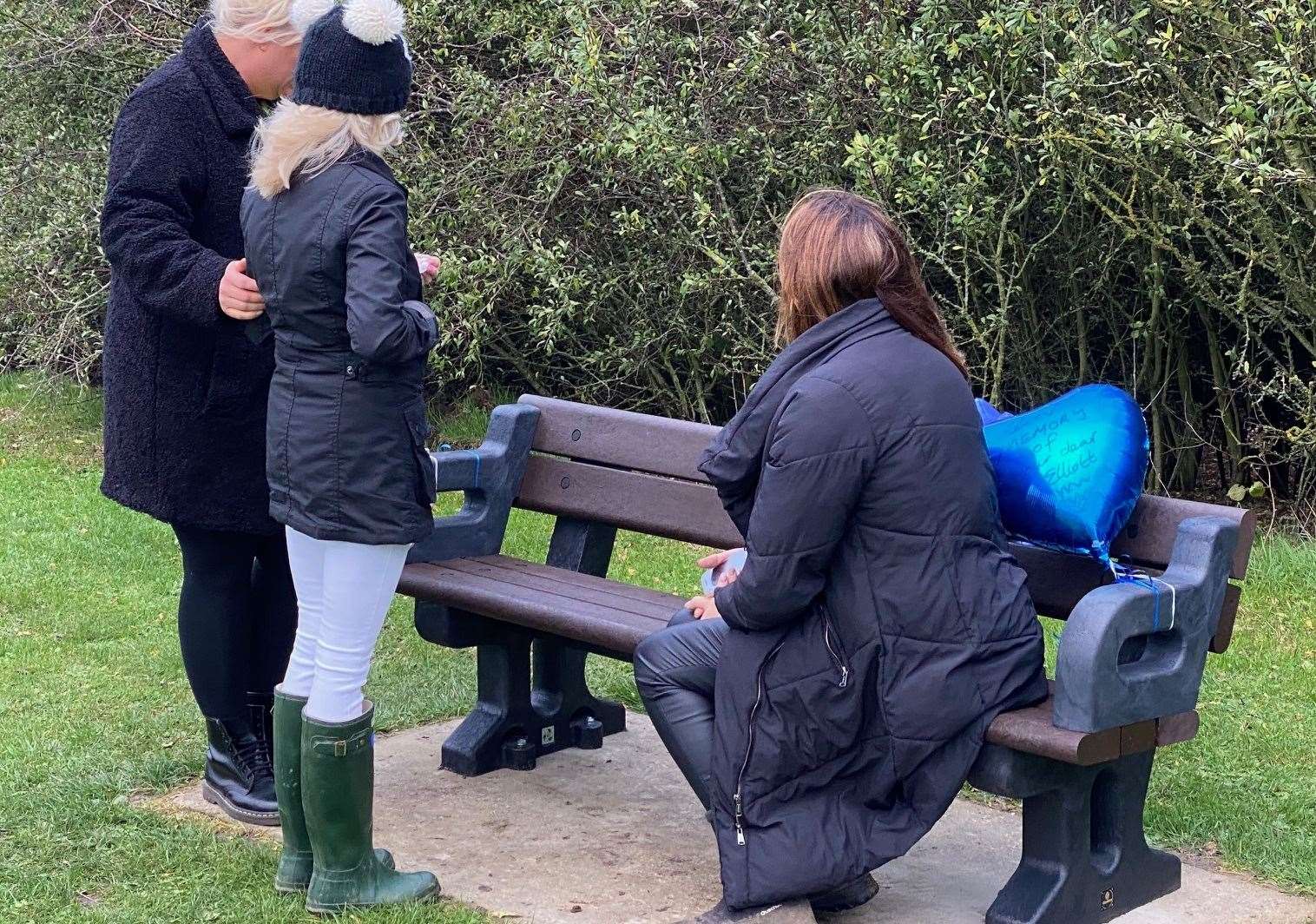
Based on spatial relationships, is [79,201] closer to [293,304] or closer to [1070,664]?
[293,304]

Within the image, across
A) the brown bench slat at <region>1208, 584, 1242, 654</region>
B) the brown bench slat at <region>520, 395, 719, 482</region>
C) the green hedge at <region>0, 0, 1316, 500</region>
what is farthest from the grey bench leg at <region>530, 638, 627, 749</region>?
the green hedge at <region>0, 0, 1316, 500</region>

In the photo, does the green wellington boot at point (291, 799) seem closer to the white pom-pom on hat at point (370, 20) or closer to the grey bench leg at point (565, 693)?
the grey bench leg at point (565, 693)

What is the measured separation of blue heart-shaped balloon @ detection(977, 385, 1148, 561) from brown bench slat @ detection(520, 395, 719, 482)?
1.01 m

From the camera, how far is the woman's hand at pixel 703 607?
375 centimetres

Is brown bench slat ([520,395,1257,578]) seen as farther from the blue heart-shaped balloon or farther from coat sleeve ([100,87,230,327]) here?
coat sleeve ([100,87,230,327])

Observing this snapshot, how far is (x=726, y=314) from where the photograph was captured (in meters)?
7.68

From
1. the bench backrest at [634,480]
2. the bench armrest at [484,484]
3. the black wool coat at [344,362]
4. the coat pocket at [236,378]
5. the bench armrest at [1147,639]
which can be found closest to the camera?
the bench armrest at [1147,639]

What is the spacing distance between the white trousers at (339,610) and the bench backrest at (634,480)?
107 cm

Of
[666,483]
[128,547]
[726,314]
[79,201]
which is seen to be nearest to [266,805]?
[666,483]

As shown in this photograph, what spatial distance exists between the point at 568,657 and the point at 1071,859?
5.64 feet

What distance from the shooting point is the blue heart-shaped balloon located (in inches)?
136

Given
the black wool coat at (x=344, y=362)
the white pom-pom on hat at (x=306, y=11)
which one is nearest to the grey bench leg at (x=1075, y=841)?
the black wool coat at (x=344, y=362)

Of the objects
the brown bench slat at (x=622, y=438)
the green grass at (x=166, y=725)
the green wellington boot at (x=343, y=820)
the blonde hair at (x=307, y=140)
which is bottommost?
the green grass at (x=166, y=725)

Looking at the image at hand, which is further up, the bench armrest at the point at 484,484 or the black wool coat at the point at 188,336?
the black wool coat at the point at 188,336
